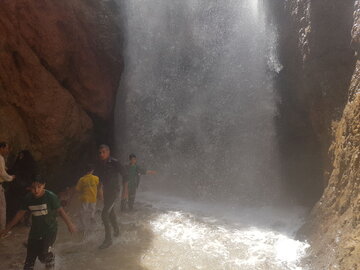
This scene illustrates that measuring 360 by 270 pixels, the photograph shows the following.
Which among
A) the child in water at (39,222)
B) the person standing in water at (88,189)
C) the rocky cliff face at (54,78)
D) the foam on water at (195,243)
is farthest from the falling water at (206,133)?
the rocky cliff face at (54,78)

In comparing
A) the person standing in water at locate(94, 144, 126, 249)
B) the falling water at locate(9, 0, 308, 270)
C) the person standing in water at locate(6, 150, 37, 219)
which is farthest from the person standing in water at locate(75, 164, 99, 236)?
the person standing in water at locate(6, 150, 37, 219)

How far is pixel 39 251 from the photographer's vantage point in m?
4.33

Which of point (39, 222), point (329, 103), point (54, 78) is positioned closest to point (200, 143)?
point (54, 78)

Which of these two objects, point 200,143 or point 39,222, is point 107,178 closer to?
point 39,222

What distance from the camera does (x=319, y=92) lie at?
7164 millimetres

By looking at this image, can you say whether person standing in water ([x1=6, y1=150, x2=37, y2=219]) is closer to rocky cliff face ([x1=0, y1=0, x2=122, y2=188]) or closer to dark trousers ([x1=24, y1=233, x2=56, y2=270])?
rocky cliff face ([x1=0, y1=0, x2=122, y2=188])

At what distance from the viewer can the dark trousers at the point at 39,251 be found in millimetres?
4293

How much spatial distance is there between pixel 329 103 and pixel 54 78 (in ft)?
23.1

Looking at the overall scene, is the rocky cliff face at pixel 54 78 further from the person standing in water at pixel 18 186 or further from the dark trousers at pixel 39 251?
the dark trousers at pixel 39 251

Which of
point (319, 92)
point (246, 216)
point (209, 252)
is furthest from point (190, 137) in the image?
point (209, 252)

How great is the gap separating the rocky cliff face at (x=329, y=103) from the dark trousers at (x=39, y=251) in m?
3.88

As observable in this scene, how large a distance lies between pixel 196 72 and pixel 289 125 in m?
5.11

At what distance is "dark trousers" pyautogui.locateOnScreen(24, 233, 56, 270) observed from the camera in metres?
4.29

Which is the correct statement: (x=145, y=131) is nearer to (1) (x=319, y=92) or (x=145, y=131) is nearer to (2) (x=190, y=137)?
(2) (x=190, y=137)
